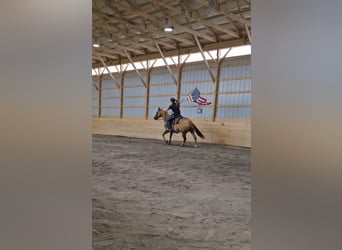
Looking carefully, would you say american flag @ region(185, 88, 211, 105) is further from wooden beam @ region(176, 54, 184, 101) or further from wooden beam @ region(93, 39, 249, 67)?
wooden beam @ region(176, 54, 184, 101)

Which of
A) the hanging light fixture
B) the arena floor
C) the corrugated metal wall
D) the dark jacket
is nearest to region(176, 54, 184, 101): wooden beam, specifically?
the corrugated metal wall

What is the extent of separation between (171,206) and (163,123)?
10752 millimetres

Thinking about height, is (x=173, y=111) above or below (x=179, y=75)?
below

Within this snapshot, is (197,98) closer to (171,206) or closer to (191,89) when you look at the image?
(191,89)

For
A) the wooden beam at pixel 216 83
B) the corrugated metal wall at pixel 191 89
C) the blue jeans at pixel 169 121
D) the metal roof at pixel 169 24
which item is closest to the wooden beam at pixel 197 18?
the metal roof at pixel 169 24

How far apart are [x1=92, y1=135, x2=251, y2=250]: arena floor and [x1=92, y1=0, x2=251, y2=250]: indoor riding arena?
1cm

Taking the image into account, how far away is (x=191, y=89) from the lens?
544 inches

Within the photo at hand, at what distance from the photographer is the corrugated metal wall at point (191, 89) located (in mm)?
11984

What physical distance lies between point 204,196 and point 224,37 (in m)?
9.16

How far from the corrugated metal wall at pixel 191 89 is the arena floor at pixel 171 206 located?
18.0 ft

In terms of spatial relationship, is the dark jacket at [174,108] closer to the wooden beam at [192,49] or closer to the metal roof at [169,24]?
the metal roof at [169,24]

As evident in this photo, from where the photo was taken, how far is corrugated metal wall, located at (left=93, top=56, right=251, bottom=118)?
11984mm

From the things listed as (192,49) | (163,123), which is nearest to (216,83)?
(192,49)
